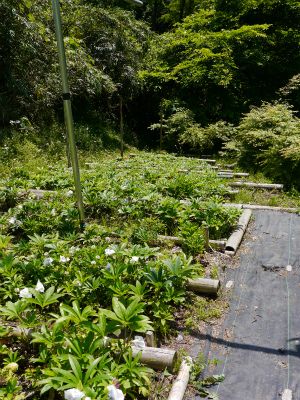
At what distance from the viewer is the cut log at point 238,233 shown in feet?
14.4

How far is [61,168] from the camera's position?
7441 millimetres

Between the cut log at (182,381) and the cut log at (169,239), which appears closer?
the cut log at (182,381)

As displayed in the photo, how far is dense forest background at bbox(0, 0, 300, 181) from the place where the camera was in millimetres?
9117

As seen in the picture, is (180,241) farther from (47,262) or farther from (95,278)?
(47,262)

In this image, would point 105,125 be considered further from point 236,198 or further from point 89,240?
point 89,240

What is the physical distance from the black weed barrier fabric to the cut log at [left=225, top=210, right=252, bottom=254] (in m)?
0.13

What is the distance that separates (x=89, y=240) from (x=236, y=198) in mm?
3132

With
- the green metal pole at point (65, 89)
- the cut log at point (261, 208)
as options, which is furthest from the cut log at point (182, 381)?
the cut log at point (261, 208)

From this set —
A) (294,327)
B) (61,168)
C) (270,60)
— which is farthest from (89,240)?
(270,60)

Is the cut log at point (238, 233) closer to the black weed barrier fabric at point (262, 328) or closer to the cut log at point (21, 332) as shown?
the black weed barrier fabric at point (262, 328)

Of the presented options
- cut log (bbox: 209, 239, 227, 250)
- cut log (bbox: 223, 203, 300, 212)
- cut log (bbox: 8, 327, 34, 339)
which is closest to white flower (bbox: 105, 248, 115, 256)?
cut log (bbox: 8, 327, 34, 339)

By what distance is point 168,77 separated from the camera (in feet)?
42.0

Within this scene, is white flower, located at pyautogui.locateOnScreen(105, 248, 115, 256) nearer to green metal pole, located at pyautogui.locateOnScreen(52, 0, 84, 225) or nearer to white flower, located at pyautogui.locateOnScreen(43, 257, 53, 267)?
white flower, located at pyautogui.locateOnScreen(43, 257, 53, 267)

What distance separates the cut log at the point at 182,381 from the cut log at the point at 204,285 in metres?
0.90
